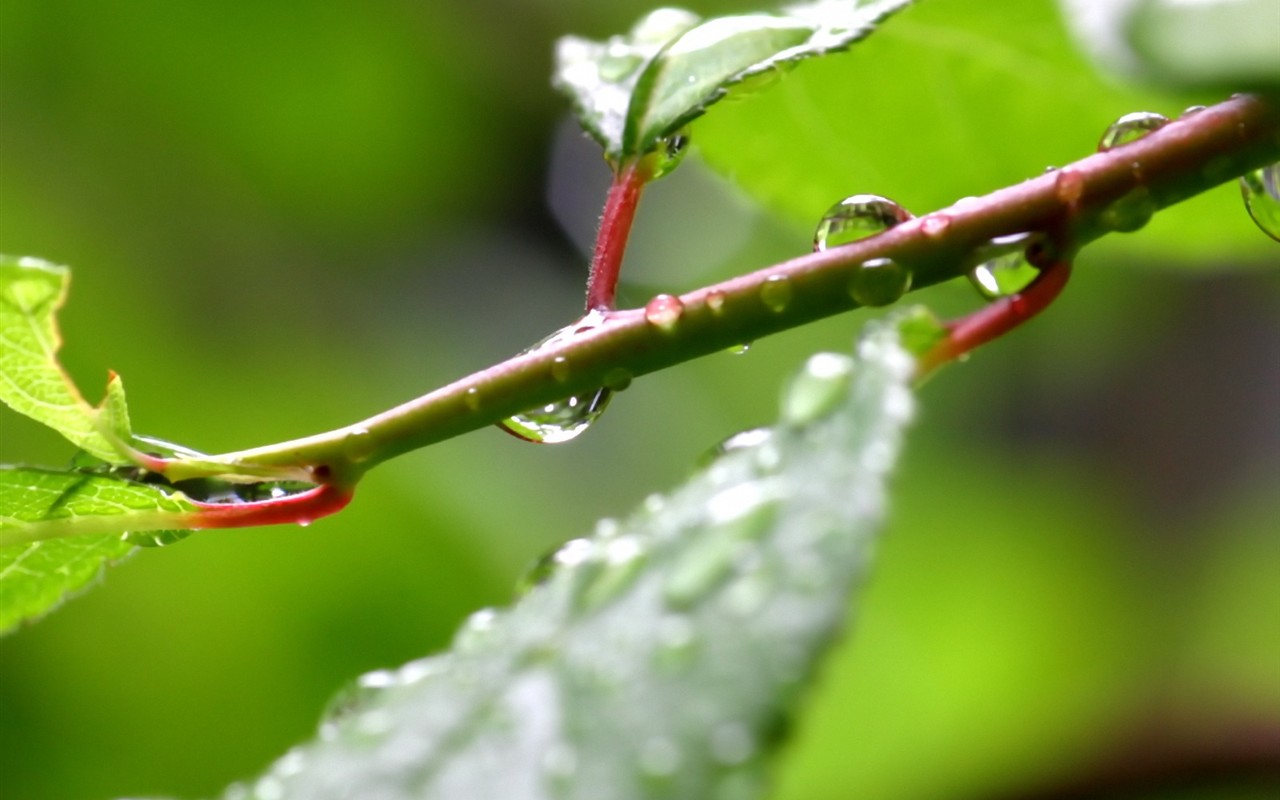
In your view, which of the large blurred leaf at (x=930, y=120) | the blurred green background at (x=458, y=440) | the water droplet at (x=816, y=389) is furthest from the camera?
the blurred green background at (x=458, y=440)

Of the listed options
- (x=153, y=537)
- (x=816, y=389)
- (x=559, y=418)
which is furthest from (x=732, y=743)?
(x=153, y=537)

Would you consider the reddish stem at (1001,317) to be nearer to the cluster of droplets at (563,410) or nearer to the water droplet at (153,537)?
the cluster of droplets at (563,410)

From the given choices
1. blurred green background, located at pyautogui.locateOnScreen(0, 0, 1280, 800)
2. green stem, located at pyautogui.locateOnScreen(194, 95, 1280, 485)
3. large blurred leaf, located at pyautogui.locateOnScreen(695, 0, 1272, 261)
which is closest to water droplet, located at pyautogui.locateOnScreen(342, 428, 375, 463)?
green stem, located at pyautogui.locateOnScreen(194, 95, 1280, 485)

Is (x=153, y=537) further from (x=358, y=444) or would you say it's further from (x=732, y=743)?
(x=732, y=743)

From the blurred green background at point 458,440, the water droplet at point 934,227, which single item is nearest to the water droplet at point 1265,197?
A: the water droplet at point 934,227

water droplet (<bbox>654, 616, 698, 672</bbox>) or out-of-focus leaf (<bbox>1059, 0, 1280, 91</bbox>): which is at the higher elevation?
out-of-focus leaf (<bbox>1059, 0, 1280, 91</bbox>)

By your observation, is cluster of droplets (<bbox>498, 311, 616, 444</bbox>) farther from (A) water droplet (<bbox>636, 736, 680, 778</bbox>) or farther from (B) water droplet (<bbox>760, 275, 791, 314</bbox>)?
→ (A) water droplet (<bbox>636, 736, 680, 778</bbox>)
